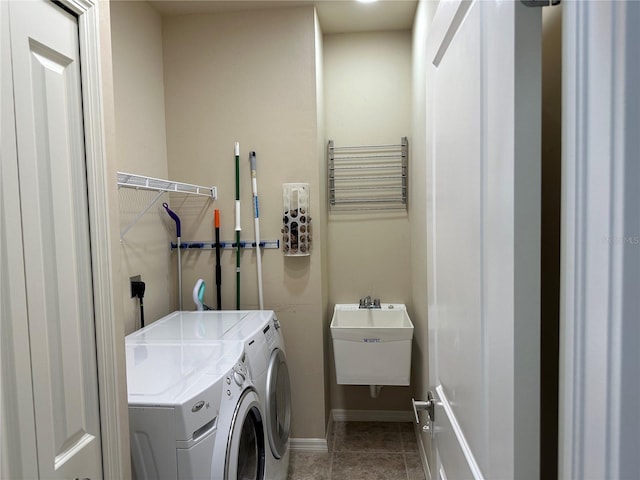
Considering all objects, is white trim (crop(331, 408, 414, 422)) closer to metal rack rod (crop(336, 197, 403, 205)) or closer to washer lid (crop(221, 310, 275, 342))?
washer lid (crop(221, 310, 275, 342))

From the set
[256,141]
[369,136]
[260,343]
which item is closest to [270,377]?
[260,343]

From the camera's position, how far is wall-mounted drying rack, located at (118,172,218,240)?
1766 mm

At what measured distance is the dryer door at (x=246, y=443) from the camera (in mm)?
1359

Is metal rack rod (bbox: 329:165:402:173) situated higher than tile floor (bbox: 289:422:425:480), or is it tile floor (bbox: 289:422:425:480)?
metal rack rod (bbox: 329:165:402:173)

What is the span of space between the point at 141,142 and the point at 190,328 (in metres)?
1.07

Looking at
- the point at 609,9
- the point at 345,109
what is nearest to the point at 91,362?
the point at 609,9

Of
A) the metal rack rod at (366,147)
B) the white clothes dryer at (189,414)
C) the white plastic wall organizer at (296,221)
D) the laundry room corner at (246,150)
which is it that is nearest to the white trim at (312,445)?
the laundry room corner at (246,150)

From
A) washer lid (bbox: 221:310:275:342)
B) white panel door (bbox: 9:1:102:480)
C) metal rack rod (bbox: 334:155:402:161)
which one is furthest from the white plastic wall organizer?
white panel door (bbox: 9:1:102:480)

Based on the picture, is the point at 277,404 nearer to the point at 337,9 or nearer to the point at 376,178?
the point at 376,178

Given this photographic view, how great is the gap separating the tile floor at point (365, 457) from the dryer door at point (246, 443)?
71 cm

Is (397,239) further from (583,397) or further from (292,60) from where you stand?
(583,397)

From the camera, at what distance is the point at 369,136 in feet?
9.50

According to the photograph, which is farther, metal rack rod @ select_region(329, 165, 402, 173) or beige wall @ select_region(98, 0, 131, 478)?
metal rack rod @ select_region(329, 165, 402, 173)

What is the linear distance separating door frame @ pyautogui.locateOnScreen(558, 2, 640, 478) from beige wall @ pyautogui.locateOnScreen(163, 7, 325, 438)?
208 centimetres
